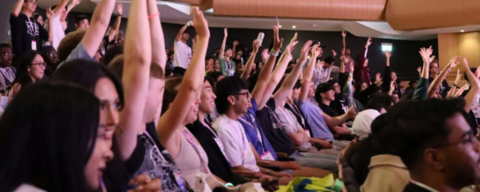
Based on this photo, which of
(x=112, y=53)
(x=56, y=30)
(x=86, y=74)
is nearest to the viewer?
(x=86, y=74)

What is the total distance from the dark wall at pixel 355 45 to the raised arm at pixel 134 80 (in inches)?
444

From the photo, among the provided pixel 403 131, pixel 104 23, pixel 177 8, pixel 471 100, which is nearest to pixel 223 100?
pixel 104 23

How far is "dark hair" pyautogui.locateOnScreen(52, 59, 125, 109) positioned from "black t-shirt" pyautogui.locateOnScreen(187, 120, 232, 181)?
3.86 feet

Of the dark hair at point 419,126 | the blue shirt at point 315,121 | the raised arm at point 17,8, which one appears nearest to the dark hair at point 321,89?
the blue shirt at point 315,121

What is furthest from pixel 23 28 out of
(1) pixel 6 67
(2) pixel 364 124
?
(2) pixel 364 124

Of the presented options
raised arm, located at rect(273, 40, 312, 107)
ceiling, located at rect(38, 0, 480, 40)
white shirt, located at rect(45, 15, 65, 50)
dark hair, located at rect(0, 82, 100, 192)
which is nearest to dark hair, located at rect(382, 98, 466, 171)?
dark hair, located at rect(0, 82, 100, 192)

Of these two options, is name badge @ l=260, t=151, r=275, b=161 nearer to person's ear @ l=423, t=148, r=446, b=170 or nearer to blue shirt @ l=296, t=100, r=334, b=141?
blue shirt @ l=296, t=100, r=334, b=141

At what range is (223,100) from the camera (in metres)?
2.92

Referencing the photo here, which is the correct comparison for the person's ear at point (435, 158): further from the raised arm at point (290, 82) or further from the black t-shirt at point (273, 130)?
the raised arm at point (290, 82)

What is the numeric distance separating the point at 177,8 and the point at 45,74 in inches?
257

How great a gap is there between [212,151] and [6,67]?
2765 millimetres

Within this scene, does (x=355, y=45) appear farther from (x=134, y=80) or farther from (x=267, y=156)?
(x=134, y=80)

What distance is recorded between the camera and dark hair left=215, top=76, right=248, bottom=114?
292 centimetres

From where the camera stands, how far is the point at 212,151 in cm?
233
